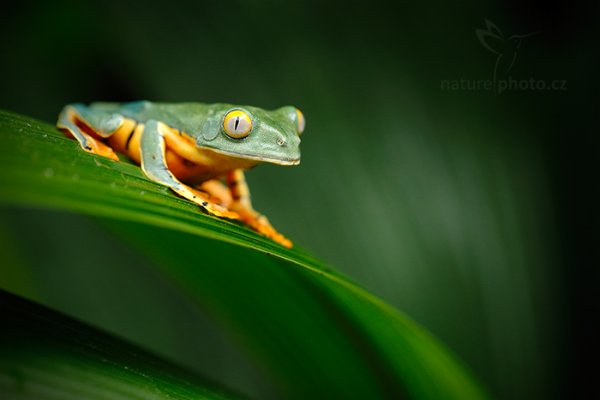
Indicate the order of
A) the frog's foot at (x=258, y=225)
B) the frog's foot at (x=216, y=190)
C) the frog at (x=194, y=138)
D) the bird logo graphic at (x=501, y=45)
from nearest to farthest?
the frog at (x=194, y=138)
the frog's foot at (x=258, y=225)
the frog's foot at (x=216, y=190)
the bird logo graphic at (x=501, y=45)

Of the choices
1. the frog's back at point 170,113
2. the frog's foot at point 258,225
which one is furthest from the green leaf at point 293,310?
the frog's back at point 170,113

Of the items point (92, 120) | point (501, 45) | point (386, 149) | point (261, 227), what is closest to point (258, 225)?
point (261, 227)

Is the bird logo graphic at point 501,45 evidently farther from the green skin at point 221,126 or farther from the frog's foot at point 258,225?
the frog's foot at point 258,225

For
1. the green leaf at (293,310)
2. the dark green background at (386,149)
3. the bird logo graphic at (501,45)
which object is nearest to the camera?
the green leaf at (293,310)

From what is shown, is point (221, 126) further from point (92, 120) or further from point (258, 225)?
point (92, 120)

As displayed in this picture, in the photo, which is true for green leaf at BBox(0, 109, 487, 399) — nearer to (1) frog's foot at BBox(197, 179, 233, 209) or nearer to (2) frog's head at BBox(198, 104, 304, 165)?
(2) frog's head at BBox(198, 104, 304, 165)

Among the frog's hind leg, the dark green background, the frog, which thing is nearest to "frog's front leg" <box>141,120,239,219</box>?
the frog

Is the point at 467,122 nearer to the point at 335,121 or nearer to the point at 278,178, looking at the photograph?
the point at 335,121
